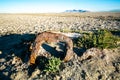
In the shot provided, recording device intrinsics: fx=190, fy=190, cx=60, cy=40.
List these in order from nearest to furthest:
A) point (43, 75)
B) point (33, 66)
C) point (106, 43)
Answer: point (43, 75) → point (33, 66) → point (106, 43)

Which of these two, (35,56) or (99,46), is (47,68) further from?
(99,46)

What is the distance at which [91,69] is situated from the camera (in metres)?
7.56

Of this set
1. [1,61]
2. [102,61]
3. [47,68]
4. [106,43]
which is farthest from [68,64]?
[1,61]

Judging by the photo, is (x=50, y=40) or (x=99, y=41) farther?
(x=99, y=41)

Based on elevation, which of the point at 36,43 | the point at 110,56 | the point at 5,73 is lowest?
the point at 5,73

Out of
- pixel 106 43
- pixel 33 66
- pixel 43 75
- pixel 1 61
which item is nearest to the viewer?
pixel 43 75

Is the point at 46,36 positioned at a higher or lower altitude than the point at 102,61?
higher

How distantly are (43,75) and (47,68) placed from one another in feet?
→ 1.06

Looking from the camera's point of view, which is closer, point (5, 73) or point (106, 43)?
point (5, 73)

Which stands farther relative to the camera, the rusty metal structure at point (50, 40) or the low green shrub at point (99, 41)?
the low green shrub at point (99, 41)

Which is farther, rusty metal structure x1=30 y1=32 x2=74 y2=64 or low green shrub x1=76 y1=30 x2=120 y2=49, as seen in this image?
low green shrub x1=76 y1=30 x2=120 y2=49

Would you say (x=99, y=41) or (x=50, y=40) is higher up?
(x=50, y=40)

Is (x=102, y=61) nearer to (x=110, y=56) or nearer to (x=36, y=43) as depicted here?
(x=110, y=56)

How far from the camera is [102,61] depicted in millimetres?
7992
